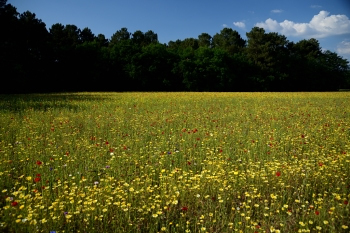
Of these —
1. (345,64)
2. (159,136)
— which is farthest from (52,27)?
(345,64)

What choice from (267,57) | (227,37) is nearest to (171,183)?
(267,57)

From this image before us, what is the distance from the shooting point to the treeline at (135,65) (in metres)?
35.7

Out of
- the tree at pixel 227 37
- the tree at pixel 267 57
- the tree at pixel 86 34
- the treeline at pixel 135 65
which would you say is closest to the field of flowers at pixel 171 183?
the treeline at pixel 135 65

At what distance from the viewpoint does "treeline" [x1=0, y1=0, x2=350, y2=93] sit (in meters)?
35.7

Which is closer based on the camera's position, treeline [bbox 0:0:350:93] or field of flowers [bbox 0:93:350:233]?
field of flowers [bbox 0:93:350:233]

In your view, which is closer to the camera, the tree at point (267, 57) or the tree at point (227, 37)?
the tree at point (267, 57)

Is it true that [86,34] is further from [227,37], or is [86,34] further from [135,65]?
[227,37]

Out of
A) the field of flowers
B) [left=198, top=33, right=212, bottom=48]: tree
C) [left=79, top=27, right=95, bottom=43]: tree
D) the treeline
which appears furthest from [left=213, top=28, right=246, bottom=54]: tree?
the field of flowers

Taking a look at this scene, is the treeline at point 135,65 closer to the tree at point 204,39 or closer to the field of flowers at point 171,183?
the tree at point 204,39

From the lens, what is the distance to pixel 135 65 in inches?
1956

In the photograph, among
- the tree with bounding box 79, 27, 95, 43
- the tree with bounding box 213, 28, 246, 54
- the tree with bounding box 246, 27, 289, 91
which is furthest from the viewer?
the tree with bounding box 213, 28, 246, 54

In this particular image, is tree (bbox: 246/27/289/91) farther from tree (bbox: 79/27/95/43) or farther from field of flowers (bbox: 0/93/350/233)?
field of flowers (bbox: 0/93/350/233)

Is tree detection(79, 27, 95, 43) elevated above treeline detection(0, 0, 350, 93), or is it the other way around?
tree detection(79, 27, 95, 43)

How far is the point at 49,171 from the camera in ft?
15.6
